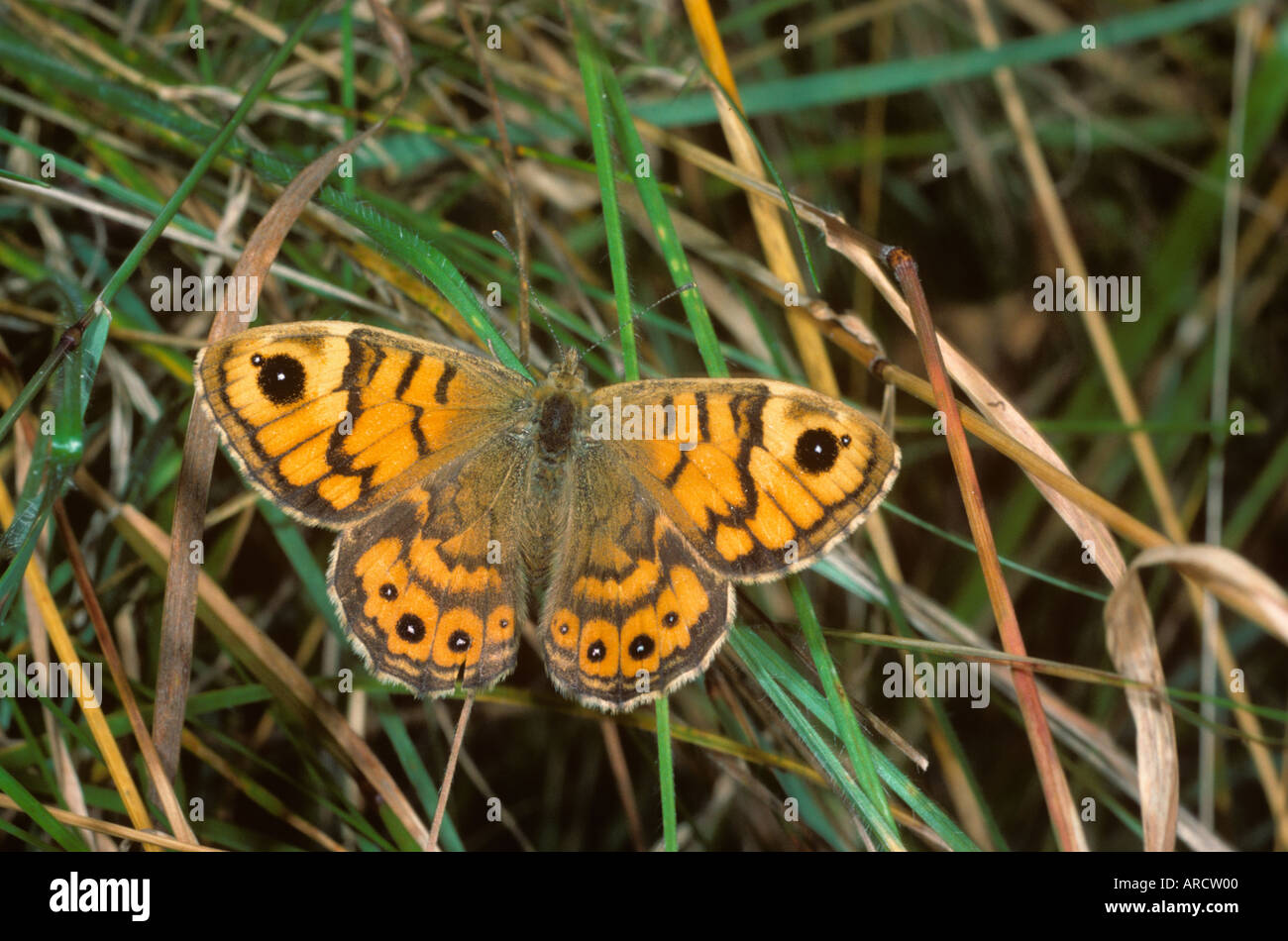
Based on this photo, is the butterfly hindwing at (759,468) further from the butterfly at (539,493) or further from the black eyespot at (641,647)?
the black eyespot at (641,647)

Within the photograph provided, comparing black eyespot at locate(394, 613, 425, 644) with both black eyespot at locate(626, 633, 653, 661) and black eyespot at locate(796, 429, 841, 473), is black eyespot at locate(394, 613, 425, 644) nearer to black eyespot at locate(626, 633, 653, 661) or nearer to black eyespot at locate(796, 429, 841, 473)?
black eyespot at locate(626, 633, 653, 661)

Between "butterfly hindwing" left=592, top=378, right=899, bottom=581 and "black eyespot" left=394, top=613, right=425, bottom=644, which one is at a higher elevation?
"butterfly hindwing" left=592, top=378, right=899, bottom=581

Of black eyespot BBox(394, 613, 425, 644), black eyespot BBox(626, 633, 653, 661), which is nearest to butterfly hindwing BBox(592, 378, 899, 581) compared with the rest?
black eyespot BBox(626, 633, 653, 661)

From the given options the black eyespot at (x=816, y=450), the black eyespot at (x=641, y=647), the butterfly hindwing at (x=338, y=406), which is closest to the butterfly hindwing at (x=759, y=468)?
the black eyespot at (x=816, y=450)

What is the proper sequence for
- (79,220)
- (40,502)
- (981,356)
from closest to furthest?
(40,502)
(79,220)
(981,356)

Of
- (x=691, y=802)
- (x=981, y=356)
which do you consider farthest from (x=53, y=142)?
(x=981, y=356)

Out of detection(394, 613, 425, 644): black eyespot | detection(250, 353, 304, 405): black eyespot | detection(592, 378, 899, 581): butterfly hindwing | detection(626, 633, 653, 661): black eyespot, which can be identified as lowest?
detection(626, 633, 653, 661): black eyespot

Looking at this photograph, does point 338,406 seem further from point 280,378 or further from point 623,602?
point 623,602
